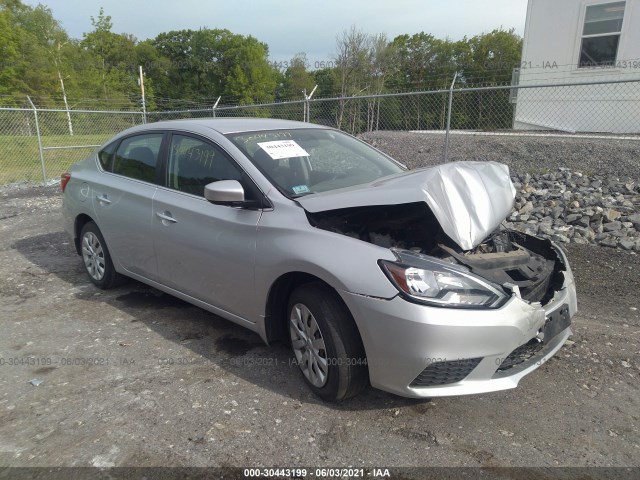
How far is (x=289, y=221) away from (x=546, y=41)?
13.3 m

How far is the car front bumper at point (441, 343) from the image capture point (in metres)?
2.41

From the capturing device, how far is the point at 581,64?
42.1 ft

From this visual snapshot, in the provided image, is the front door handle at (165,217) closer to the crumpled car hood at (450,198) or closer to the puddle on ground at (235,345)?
the puddle on ground at (235,345)

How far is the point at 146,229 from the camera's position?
397 centimetres

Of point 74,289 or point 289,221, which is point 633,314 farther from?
point 74,289

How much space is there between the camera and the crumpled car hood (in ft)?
9.09

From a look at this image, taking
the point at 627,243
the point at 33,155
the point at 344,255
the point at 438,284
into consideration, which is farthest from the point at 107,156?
the point at 33,155

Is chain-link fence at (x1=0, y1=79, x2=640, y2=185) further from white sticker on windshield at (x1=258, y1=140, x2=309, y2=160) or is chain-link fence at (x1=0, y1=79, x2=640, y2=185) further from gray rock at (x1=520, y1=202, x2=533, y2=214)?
white sticker on windshield at (x1=258, y1=140, x2=309, y2=160)

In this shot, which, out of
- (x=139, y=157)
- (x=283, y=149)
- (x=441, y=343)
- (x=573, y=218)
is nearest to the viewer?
(x=441, y=343)

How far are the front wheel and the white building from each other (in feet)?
35.7

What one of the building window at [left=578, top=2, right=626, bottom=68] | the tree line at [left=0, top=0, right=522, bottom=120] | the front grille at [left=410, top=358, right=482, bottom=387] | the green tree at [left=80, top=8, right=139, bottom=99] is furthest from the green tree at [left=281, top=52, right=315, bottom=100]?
the front grille at [left=410, top=358, right=482, bottom=387]

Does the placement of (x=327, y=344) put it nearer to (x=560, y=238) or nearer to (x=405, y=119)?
(x=560, y=238)

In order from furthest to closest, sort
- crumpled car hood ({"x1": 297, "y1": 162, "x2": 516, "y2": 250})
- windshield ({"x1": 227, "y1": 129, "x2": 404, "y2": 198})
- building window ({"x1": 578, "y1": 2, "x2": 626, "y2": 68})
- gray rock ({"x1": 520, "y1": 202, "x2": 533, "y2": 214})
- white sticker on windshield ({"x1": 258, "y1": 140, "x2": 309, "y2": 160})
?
1. building window ({"x1": 578, "y1": 2, "x2": 626, "y2": 68})
2. gray rock ({"x1": 520, "y1": 202, "x2": 533, "y2": 214})
3. white sticker on windshield ({"x1": 258, "y1": 140, "x2": 309, "y2": 160})
4. windshield ({"x1": 227, "y1": 129, "x2": 404, "y2": 198})
5. crumpled car hood ({"x1": 297, "y1": 162, "x2": 516, "y2": 250})

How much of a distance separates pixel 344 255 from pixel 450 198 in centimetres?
76
